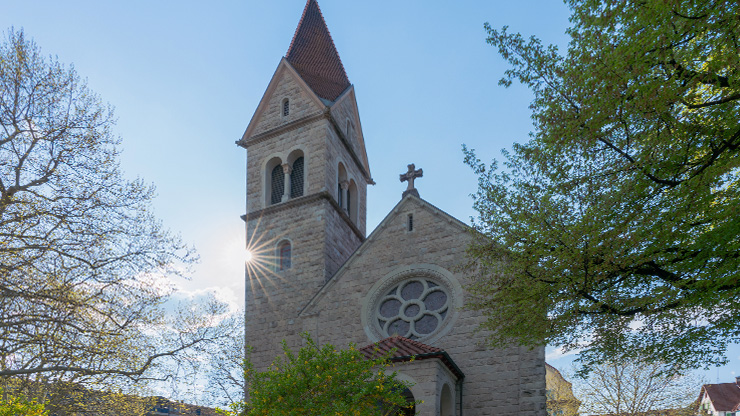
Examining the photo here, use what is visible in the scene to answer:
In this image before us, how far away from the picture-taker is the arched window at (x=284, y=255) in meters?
20.4

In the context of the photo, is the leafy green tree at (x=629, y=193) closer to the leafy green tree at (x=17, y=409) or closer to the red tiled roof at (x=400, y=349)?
the red tiled roof at (x=400, y=349)

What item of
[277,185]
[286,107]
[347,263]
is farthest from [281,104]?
[347,263]

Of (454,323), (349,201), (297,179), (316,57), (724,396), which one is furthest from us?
(724,396)

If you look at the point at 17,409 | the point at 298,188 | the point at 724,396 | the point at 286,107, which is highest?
the point at 286,107

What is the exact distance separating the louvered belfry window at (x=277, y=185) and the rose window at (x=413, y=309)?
22.7 ft

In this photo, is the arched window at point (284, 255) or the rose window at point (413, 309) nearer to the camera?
the rose window at point (413, 309)

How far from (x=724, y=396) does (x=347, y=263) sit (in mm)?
52948

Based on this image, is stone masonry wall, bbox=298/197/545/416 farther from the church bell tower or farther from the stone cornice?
the stone cornice

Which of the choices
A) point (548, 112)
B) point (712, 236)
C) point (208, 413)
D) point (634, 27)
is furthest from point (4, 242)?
point (208, 413)

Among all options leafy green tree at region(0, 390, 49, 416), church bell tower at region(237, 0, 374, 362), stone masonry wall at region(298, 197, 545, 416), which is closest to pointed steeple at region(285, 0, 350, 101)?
church bell tower at region(237, 0, 374, 362)

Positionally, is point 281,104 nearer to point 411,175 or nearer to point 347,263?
point 411,175

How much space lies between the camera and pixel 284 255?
2072cm

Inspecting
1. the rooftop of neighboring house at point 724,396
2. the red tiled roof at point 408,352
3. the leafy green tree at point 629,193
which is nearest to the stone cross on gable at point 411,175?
the red tiled roof at point 408,352

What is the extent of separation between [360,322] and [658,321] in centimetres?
920
